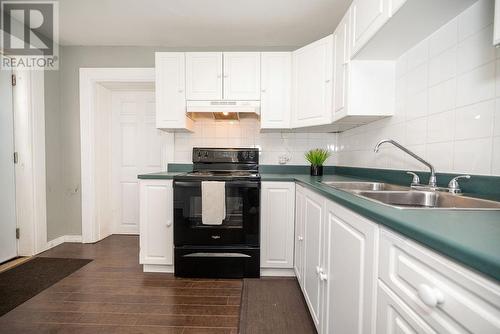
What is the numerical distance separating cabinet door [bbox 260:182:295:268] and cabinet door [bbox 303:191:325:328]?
387 millimetres

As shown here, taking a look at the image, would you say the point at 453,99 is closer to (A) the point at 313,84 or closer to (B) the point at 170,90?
(A) the point at 313,84

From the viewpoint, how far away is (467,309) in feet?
1.37

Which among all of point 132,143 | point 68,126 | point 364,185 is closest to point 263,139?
point 364,185

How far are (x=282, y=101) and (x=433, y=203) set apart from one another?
1.55 meters

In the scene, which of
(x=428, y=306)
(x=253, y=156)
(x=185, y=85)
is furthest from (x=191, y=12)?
(x=428, y=306)

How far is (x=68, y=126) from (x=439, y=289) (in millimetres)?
3528

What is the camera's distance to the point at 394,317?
2.08 ft

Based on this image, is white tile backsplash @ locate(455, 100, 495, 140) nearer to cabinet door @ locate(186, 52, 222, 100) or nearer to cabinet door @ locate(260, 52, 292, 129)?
cabinet door @ locate(260, 52, 292, 129)

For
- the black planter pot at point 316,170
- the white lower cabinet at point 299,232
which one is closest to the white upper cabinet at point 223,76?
the black planter pot at point 316,170

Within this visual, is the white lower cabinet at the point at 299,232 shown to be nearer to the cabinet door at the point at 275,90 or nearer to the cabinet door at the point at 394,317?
the cabinet door at the point at 275,90

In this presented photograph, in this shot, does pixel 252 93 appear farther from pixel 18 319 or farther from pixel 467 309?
pixel 18 319

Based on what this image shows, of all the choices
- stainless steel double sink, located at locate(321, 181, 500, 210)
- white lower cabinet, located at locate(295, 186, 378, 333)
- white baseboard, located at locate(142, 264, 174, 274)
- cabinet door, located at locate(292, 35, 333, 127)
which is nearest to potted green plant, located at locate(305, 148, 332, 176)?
cabinet door, located at locate(292, 35, 333, 127)

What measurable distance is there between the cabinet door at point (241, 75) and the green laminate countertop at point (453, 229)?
1738 millimetres

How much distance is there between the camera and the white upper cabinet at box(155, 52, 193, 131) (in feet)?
7.46
